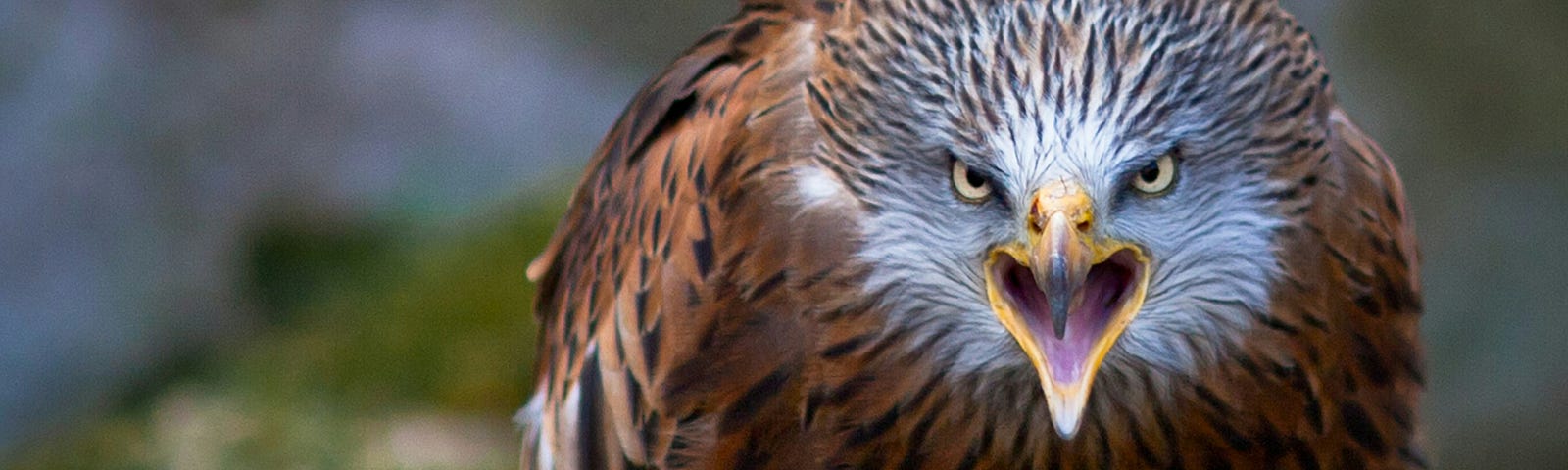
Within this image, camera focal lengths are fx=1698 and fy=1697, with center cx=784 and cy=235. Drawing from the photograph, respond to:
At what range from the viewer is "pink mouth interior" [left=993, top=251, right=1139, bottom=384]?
5.53ft

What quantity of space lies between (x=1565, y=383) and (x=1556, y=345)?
0.10 meters

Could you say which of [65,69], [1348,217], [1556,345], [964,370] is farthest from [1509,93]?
[65,69]

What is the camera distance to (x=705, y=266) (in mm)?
2162

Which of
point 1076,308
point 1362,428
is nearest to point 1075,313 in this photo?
point 1076,308

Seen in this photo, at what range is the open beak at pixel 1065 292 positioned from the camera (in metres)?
1.60

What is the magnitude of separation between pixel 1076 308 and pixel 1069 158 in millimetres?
151

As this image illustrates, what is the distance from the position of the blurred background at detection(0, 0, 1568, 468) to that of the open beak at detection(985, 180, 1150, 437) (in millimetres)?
2994

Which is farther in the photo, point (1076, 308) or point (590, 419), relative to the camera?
point (590, 419)

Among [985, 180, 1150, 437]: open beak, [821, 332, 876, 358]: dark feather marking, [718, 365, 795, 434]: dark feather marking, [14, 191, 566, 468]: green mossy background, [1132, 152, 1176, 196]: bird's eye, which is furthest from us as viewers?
[14, 191, 566, 468]: green mossy background

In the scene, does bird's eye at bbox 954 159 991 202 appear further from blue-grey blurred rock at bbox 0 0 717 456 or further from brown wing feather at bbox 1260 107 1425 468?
blue-grey blurred rock at bbox 0 0 717 456

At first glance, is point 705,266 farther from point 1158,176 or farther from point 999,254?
point 1158,176

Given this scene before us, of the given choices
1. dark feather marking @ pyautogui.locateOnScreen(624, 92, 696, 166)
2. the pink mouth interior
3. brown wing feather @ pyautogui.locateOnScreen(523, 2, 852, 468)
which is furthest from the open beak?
dark feather marking @ pyautogui.locateOnScreen(624, 92, 696, 166)

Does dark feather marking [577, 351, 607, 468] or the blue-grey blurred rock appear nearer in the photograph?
A: dark feather marking [577, 351, 607, 468]

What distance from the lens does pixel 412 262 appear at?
5.63 metres
